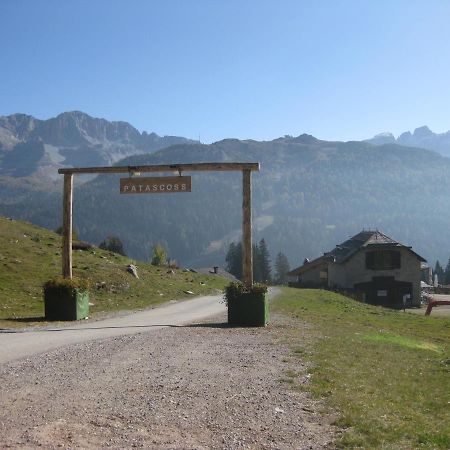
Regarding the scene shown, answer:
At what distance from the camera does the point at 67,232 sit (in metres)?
22.8

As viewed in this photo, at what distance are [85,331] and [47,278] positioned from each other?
1405 centimetres

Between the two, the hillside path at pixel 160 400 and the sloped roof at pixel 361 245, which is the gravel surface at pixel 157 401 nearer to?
the hillside path at pixel 160 400

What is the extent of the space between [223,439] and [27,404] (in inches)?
123

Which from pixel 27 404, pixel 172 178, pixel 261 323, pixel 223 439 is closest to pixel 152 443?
pixel 223 439

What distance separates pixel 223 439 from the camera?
23.5 feet

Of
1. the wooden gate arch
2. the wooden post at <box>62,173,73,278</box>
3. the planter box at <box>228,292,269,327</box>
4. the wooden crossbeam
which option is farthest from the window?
the wooden post at <box>62,173,73,278</box>

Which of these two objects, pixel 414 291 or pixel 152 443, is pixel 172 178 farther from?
pixel 414 291

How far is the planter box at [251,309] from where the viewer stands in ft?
66.3

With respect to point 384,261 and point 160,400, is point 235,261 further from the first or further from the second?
point 160,400

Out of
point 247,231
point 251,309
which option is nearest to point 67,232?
point 247,231

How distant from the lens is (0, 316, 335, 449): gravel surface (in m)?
7.07

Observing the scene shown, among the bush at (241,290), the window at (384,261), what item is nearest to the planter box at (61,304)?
the bush at (241,290)

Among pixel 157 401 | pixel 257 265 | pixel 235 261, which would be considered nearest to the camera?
pixel 157 401

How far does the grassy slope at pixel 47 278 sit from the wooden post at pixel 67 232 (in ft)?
7.31
